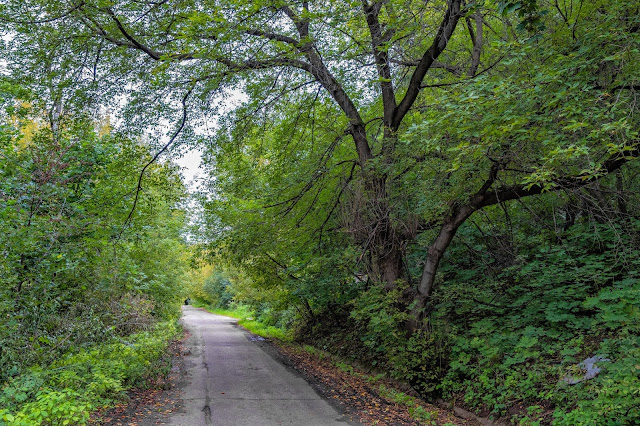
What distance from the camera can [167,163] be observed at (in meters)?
10.2

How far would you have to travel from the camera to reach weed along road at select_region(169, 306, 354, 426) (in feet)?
20.1

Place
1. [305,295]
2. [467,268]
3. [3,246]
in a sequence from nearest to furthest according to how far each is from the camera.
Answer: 1. [3,246]
2. [467,268]
3. [305,295]

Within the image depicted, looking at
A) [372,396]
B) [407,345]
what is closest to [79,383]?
[372,396]

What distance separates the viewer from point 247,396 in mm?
7492

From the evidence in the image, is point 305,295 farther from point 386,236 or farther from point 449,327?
point 449,327

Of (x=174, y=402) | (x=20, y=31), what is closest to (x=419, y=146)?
(x=174, y=402)

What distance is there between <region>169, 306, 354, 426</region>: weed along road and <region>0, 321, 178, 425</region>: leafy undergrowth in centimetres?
101

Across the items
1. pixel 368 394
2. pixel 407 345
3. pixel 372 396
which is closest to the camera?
pixel 372 396

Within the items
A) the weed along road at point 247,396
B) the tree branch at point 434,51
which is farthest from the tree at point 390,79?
the weed along road at point 247,396

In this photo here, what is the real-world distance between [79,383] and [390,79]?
7.39 metres

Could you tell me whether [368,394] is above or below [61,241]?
below

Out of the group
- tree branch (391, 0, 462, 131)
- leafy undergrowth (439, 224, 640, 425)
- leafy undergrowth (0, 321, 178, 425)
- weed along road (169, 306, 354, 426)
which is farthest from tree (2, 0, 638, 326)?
A: leafy undergrowth (0, 321, 178, 425)

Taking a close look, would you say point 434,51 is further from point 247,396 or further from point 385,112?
point 247,396

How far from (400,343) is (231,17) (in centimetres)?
687
